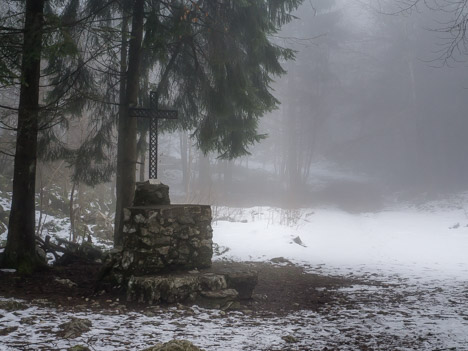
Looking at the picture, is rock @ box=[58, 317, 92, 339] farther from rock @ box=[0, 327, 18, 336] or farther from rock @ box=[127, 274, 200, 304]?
rock @ box=[127, 274, 200, 304]

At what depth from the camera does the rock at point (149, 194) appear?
7.06 meters

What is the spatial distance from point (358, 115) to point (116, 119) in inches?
941

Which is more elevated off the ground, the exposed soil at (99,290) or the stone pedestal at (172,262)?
the stone pedestal at (172,262)

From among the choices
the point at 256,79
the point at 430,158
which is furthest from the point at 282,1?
the point at 430,158

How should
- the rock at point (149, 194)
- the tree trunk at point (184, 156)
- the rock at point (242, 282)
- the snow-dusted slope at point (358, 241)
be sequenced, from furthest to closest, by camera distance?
the tree trunk at point (184, 156) → the snow-dusted slope at point (358, 241) → the rock at point (149, 194) → the rock at point (242, 282)

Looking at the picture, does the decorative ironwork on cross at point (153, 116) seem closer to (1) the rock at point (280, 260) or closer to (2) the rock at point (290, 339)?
(1) the rock at point (280, 260)

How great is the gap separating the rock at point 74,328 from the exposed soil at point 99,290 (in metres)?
1.02

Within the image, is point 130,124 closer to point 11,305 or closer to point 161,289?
point 161,289

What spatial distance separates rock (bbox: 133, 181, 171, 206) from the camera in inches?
278

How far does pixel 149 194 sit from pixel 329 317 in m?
3.55

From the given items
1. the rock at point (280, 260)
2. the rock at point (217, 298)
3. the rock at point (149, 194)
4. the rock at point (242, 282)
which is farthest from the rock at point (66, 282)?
the rock at point (280, 260)

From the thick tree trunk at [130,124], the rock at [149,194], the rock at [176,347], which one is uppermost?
the thick tree trunk at [130,124]

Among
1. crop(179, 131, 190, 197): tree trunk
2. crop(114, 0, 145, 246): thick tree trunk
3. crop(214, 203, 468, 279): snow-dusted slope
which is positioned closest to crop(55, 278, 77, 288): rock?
crop(114, 0, 145, 246): thick tree trunk

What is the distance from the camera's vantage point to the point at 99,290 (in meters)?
6.28
